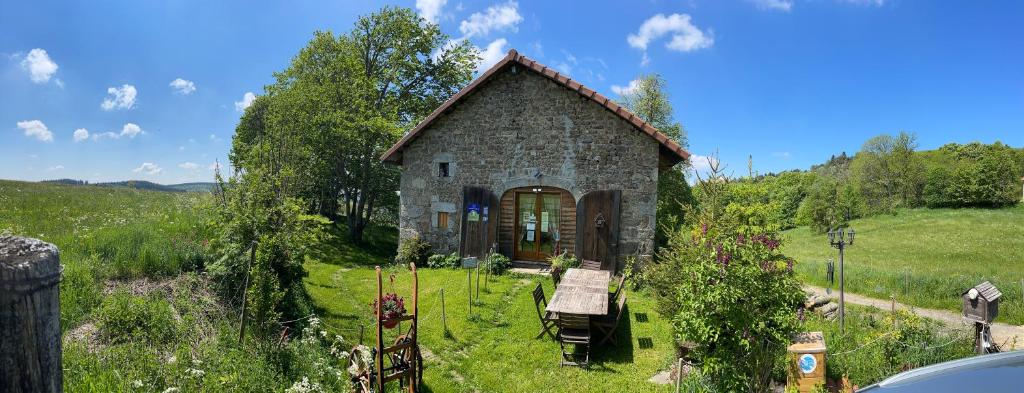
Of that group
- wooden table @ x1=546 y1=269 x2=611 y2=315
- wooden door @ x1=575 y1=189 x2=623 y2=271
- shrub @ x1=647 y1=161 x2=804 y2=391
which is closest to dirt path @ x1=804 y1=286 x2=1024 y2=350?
wooden door @ x1=575 y1=189 x2=623 y2=271

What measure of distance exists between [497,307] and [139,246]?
6.72 meters

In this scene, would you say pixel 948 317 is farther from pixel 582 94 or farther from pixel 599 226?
pixel 582 94

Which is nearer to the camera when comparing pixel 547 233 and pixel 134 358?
pixel 134 358

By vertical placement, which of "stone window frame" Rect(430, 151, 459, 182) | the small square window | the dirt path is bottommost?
the dirt path

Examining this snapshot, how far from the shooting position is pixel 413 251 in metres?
15.5

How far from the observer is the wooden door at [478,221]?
596 inches

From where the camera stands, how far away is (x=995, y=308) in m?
7.57

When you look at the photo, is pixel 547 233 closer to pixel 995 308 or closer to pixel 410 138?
pixel 410 138

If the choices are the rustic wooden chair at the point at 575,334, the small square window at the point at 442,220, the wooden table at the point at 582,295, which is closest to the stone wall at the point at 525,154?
the small square window at the point at 442,220

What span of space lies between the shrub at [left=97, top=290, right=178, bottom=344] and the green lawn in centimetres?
276

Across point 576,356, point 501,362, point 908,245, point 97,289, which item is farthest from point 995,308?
point 908,245

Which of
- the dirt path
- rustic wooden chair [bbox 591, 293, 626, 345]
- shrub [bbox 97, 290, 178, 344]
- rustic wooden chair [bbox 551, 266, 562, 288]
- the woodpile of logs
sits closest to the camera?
shrub [bbox 97, 290, 178, 344]

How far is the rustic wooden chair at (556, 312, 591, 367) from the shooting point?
775 centimetres

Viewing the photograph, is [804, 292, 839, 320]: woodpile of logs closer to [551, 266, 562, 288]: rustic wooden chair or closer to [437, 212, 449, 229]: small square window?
[551, 266, 562, 288]: rustic wooden chair
